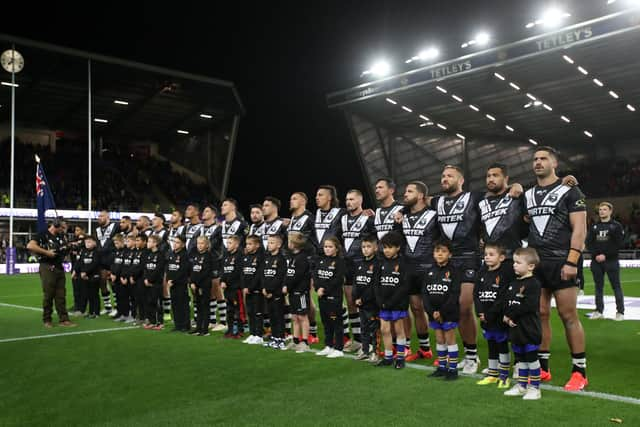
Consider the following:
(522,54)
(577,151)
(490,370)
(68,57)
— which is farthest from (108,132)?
(490,370)

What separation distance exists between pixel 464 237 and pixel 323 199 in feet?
7.37

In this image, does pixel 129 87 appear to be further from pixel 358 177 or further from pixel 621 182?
pixel 621 182

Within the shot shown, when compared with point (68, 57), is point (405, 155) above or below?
below

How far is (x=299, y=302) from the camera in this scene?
23.4 feet

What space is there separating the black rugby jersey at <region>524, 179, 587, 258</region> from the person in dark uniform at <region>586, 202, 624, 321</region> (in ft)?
16.3

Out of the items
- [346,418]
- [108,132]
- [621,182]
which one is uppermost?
[108,132]

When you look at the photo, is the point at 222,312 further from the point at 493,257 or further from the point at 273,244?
the point at 493,257

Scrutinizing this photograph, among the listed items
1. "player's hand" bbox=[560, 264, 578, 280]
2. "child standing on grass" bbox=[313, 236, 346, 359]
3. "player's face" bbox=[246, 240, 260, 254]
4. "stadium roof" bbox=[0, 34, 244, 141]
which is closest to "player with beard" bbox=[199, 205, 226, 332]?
"player's face" bbox=[246, 240, 260, 254]

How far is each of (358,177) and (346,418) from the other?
36.0 m

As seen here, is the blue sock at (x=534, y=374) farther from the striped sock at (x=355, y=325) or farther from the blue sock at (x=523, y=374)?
the striped sock at (x=355, y=325)

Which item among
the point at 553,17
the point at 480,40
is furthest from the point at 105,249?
the point at 480,40

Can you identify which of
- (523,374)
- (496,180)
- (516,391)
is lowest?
(516,391)

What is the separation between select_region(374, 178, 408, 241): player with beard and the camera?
6727 millimetres

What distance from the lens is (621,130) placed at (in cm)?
3856
